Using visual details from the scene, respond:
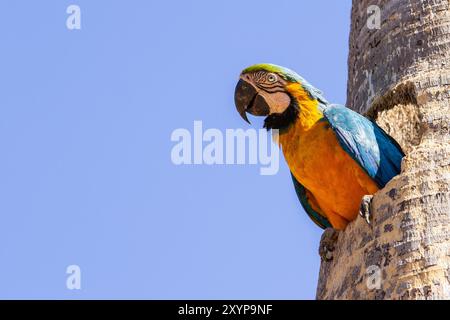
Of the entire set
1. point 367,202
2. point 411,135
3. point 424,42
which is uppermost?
point 424,42

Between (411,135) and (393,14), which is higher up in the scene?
(393,14)

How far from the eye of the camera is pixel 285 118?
725 centimetres

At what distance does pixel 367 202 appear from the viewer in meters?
6.55

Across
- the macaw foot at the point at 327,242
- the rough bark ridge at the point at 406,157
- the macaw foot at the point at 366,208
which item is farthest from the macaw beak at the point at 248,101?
the macaw foot at the point at 366,208

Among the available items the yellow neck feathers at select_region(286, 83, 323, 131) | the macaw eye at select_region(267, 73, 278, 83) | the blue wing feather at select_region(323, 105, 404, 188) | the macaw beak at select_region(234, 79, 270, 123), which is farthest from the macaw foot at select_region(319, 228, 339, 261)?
the macaw eye at select_region(267, 73, 278, 83)

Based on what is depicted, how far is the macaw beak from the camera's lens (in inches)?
291

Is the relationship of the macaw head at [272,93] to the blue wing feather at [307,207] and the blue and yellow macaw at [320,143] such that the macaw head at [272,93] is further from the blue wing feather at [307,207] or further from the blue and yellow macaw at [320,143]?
the blue wing feather at [307,207]

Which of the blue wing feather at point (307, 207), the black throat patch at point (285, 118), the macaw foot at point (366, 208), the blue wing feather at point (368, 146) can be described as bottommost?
the macaw foot at point (366, 208)

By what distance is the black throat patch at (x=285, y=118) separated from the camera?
7234 mm
